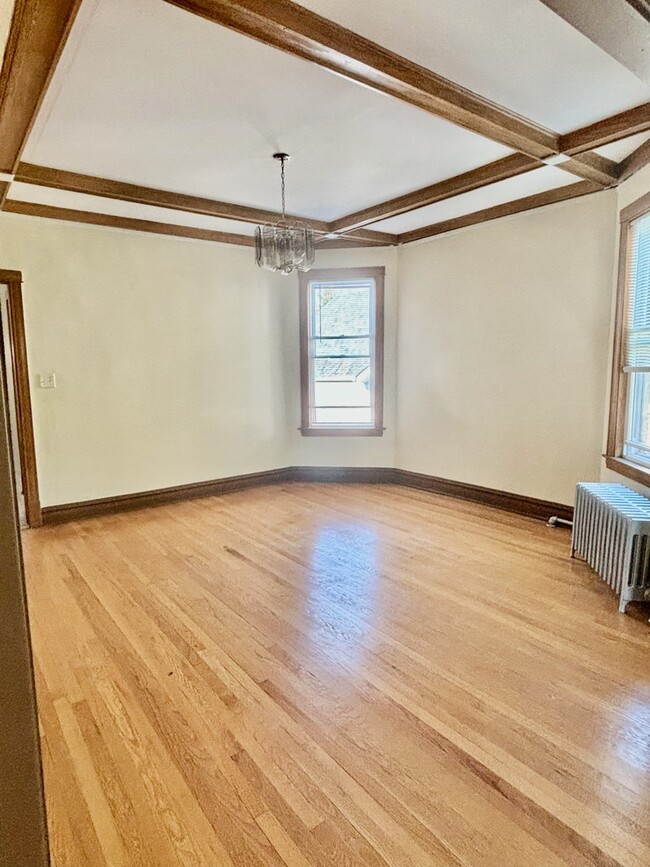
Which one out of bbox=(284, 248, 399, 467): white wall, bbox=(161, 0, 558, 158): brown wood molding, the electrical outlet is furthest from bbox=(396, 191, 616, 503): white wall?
the electrical outlet

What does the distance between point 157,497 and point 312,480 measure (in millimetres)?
1742

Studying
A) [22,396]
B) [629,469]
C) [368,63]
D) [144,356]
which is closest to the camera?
[368,63]

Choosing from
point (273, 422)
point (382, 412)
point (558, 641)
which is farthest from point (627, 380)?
point (273, 422)

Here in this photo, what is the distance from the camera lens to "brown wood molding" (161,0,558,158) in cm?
183

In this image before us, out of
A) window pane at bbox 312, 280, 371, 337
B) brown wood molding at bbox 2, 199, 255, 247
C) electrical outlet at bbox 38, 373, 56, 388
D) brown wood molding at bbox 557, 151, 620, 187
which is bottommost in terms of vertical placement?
electrical outlet at bbox 38, 373, 56, 388

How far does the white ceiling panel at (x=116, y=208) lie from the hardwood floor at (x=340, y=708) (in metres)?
2.62

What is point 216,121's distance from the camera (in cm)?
280

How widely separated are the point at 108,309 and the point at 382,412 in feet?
9.55

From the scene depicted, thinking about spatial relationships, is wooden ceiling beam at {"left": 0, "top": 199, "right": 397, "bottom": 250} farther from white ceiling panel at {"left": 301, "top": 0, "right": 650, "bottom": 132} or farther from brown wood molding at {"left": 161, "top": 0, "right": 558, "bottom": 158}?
white ceiling panel at {"left": 301, "top": 0, "right": 650, "bottom": 132}

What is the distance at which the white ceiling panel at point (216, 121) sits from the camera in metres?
2.11

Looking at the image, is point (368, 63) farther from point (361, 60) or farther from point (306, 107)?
point (306, 107)

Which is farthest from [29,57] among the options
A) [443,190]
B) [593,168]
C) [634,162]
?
[634,162]

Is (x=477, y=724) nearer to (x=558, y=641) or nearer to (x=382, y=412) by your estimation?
(x=558, y=641)

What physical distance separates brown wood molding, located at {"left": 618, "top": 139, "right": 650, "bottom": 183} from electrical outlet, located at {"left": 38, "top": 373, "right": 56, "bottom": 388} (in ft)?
14.8
